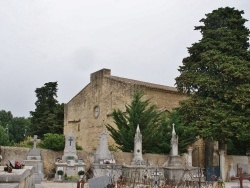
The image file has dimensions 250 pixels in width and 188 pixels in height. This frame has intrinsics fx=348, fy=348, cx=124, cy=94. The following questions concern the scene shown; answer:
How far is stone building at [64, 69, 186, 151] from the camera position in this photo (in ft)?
112


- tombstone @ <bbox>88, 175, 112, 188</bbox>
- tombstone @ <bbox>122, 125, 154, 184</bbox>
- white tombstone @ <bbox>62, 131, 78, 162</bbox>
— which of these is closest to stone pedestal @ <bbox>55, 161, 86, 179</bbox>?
white tombstone @ <bbox>62, 131, 78, 162</bbox>

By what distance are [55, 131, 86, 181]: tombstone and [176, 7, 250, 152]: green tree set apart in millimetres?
8896

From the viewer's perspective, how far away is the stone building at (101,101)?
3409cm

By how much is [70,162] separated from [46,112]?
20994mm

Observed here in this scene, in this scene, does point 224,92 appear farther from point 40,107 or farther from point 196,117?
point 40,107

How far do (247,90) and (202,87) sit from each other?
3.33 m

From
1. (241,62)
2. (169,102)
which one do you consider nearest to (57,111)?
(169,102)

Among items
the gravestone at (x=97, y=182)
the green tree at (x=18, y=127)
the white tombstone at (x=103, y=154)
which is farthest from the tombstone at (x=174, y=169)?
the green tree at (x=18, y=127)

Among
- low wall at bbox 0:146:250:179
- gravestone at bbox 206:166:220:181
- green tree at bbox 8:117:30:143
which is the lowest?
gravestone at bbox 206:166:220:181

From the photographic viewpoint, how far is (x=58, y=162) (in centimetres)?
2169

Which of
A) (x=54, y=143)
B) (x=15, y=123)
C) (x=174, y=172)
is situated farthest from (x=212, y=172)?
(x=15, y=123)

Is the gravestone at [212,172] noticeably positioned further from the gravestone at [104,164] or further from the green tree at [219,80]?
the gravestone at [104,164]

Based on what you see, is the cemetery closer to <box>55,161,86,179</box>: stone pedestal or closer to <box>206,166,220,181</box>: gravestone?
<box>55,161,86,179</box>: stone pedestal

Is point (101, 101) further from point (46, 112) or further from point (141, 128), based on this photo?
point (141, 128)
